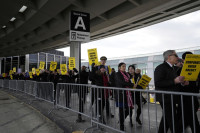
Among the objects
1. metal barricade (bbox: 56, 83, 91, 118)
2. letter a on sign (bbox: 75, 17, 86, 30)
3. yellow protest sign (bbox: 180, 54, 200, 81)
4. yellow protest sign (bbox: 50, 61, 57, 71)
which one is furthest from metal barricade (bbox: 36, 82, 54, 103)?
yellow protest sign (bbox: 180, 54, 200, 81)

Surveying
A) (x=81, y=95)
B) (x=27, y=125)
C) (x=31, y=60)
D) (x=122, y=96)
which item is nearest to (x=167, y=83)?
(x=122, y=96)

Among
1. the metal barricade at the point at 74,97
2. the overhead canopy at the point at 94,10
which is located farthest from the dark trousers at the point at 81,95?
the overhead canopy at the point at 94,10

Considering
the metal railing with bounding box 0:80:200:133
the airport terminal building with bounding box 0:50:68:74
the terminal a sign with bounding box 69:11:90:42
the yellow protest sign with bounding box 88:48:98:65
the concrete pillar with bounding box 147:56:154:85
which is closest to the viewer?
the metal railing with bounding box 0:80:200:133

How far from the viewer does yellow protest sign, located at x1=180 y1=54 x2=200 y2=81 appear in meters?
2.64

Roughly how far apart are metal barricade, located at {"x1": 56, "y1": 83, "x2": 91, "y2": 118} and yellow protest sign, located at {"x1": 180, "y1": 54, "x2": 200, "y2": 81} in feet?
9.29

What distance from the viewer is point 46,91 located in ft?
24.8

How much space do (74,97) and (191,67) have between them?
399 cm

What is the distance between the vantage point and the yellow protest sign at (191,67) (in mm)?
2638

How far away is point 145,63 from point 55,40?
13.1 metres

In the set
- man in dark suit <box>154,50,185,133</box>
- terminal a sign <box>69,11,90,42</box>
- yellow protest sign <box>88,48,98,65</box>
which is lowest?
man in dark suit <box>154,50,185,133</box>

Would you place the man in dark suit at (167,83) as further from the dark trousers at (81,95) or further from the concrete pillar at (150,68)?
the concrete pillar at (150,68)

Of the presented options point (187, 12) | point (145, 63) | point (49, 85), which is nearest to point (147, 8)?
point (187, 12)

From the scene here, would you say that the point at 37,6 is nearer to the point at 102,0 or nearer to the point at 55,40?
the point at 102,0

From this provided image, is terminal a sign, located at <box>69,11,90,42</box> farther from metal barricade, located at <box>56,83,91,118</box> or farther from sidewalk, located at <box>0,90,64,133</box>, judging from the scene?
sidewalk, located at <box>0,90,64,133</box>
